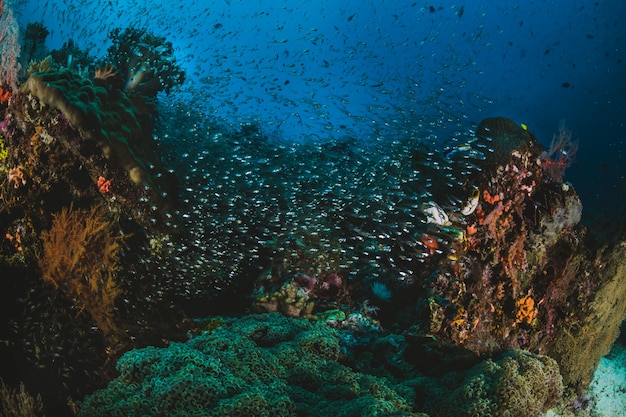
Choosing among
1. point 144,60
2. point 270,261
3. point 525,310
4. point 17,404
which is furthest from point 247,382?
point 144,60

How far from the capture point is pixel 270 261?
7938 millimetres

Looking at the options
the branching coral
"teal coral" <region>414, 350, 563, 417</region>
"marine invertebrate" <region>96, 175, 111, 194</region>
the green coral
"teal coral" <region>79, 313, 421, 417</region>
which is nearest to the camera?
"teal coral" <region>79, 313, 421, 417</region>

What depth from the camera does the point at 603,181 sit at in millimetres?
65375

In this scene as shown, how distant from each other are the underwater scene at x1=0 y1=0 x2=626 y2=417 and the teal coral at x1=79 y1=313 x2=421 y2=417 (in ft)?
0.07

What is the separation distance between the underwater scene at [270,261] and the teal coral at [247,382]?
2 centimetres

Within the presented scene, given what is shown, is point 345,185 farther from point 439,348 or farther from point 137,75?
point 137,75

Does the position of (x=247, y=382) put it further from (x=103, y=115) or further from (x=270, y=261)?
(x=103, y=115)

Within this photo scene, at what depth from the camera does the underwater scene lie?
13.4 ft

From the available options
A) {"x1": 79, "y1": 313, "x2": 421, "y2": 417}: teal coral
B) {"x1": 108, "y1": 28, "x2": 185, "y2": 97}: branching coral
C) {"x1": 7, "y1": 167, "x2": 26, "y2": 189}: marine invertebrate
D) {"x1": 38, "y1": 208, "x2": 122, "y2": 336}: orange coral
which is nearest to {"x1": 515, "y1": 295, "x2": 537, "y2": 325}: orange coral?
{"x1": 79, "y1": 313, "x2": 421, "y2": 417}: teal coral

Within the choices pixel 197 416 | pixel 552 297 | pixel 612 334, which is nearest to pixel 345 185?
pixel 552 297

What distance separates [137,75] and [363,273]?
6500mm

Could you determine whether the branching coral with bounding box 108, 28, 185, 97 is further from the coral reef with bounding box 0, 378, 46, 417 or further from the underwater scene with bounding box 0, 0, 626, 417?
the coral reef with bounding box 0, 378, 46, 417

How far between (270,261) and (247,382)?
4287mm

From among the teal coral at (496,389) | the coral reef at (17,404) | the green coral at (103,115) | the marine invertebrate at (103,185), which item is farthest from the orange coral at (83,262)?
the teal coral at (496,389)
